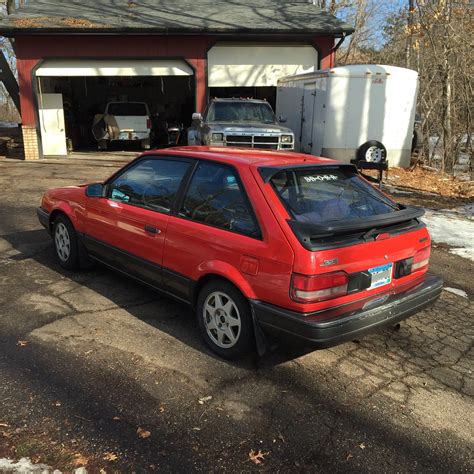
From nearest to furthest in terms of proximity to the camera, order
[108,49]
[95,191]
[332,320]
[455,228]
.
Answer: [332,320], [95,191], [455,228], [108,49]

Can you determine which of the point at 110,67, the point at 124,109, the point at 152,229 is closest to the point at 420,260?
the point at 152,229

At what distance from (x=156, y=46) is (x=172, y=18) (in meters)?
1.43

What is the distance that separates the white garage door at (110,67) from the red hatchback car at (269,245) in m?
11.9

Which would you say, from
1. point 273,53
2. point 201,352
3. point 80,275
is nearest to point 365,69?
point 273,53

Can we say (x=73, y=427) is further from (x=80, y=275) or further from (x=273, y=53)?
(x=273, y=53)

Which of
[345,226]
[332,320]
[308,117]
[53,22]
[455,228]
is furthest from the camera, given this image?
[53,22]

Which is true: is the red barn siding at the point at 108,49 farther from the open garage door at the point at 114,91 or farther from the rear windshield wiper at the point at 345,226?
the rear windshield wiper at the point at 345,226

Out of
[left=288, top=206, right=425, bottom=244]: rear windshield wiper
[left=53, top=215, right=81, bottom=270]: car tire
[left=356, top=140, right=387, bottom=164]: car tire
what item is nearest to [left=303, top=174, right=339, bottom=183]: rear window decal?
[left=288, top=206, right=425, bottom=244]: rear windshield wiper

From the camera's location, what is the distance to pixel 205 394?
121 inches

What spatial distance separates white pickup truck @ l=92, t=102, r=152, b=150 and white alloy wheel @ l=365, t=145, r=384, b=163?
9.21 metres

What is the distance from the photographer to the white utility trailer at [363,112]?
12.3 m

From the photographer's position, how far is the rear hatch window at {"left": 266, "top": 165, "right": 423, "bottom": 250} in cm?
306

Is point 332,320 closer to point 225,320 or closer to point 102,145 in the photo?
point 225,320

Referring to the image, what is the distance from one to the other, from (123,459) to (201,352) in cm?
124
